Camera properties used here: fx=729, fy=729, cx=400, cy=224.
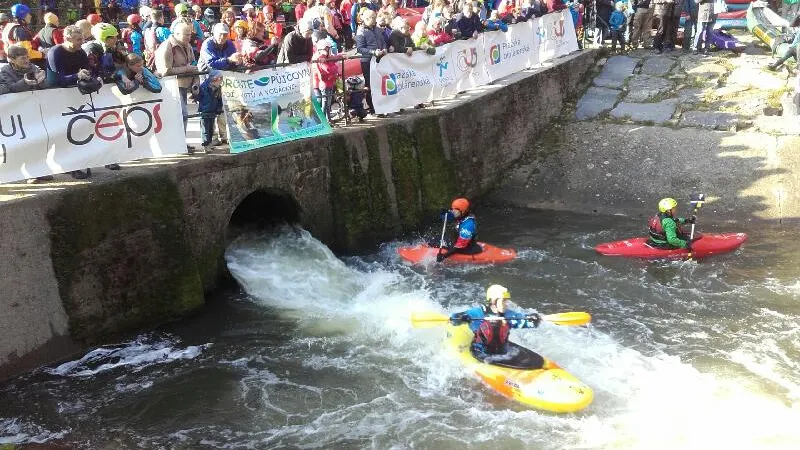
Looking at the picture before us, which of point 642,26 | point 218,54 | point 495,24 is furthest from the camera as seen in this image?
point 642,26

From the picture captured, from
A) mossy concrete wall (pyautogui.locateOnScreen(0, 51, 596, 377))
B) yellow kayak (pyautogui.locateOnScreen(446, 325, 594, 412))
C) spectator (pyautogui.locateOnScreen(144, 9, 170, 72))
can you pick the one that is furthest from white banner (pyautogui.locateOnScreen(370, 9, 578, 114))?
yellow kayak (pyautogui.locateOnScreen(446, 325, 594, 412))

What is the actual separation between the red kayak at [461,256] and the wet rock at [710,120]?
6.49 meters

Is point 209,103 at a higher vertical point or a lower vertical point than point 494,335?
higher

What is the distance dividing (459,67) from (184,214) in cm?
714

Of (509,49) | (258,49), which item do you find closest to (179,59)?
(258,49)

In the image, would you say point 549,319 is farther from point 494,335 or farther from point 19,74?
point 19,74

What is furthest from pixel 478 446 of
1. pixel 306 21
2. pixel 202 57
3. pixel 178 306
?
pixel 306 21

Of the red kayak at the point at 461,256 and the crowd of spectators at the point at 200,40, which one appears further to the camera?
the red kayak at the point at 461,256

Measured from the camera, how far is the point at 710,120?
634 inches

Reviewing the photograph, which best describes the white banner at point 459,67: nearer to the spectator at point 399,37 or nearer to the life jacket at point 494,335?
the spectator at point 399,37

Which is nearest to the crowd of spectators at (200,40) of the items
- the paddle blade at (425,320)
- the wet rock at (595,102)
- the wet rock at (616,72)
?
the wet rock at (616,72)

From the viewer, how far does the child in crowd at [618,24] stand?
62.8 ft

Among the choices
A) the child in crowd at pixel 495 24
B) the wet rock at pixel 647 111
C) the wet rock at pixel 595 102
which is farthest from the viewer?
the wet rock at pixel 595 102

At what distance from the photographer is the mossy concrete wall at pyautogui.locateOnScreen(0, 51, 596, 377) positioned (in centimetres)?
849
